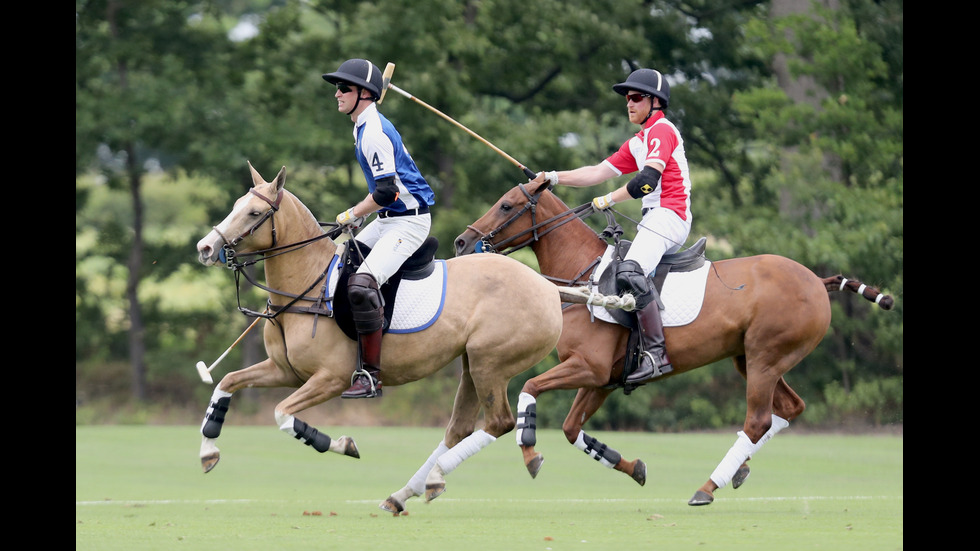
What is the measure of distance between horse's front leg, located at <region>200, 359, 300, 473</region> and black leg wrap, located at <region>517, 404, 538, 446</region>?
161 centimetres

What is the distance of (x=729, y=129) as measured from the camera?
26.7m

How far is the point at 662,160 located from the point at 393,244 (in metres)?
2.23

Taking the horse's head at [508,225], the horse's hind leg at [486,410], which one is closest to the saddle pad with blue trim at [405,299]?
the horse's hind leg at [486,410]

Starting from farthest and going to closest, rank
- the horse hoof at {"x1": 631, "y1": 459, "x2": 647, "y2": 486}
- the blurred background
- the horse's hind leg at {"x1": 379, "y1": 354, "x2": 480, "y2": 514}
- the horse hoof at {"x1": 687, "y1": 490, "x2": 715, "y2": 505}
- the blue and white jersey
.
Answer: the blurred background → the horse hoof at {"x1": 631, "y1": 459, "x2": 647, "y2": 486} → the horse hoof at {"x1": 687, "y1": 490, "x2": 715, "y2": 505} → the horse's hind leg at {"x1": 379, "y1": 354, "x2": 480, "y2": 514} → the blue and white jersey

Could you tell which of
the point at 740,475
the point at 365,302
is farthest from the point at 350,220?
the point at 740,475

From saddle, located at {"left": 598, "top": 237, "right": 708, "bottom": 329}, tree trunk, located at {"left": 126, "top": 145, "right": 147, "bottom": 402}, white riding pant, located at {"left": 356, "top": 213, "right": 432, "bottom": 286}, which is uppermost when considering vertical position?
white riding pant, located at {"left": 356, "top": 213, "right": 432, "bottom": 286}

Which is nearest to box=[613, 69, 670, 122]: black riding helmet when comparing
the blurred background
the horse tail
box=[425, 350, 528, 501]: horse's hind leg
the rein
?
the rein

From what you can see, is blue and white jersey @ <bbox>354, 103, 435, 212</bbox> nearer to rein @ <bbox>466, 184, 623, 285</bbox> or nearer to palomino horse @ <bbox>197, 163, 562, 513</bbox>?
palomino horse @ <bbox>197, 163, 562, 513</bbox>

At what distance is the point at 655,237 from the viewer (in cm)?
1004

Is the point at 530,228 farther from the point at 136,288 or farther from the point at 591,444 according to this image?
the point at 136,288

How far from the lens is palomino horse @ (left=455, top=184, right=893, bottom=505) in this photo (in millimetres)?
10078

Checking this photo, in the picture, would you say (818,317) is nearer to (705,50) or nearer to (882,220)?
(882,220)

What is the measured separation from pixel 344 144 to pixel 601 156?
511cm

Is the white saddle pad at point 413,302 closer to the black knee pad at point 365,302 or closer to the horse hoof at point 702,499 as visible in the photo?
the black knee pad at point 365,302
